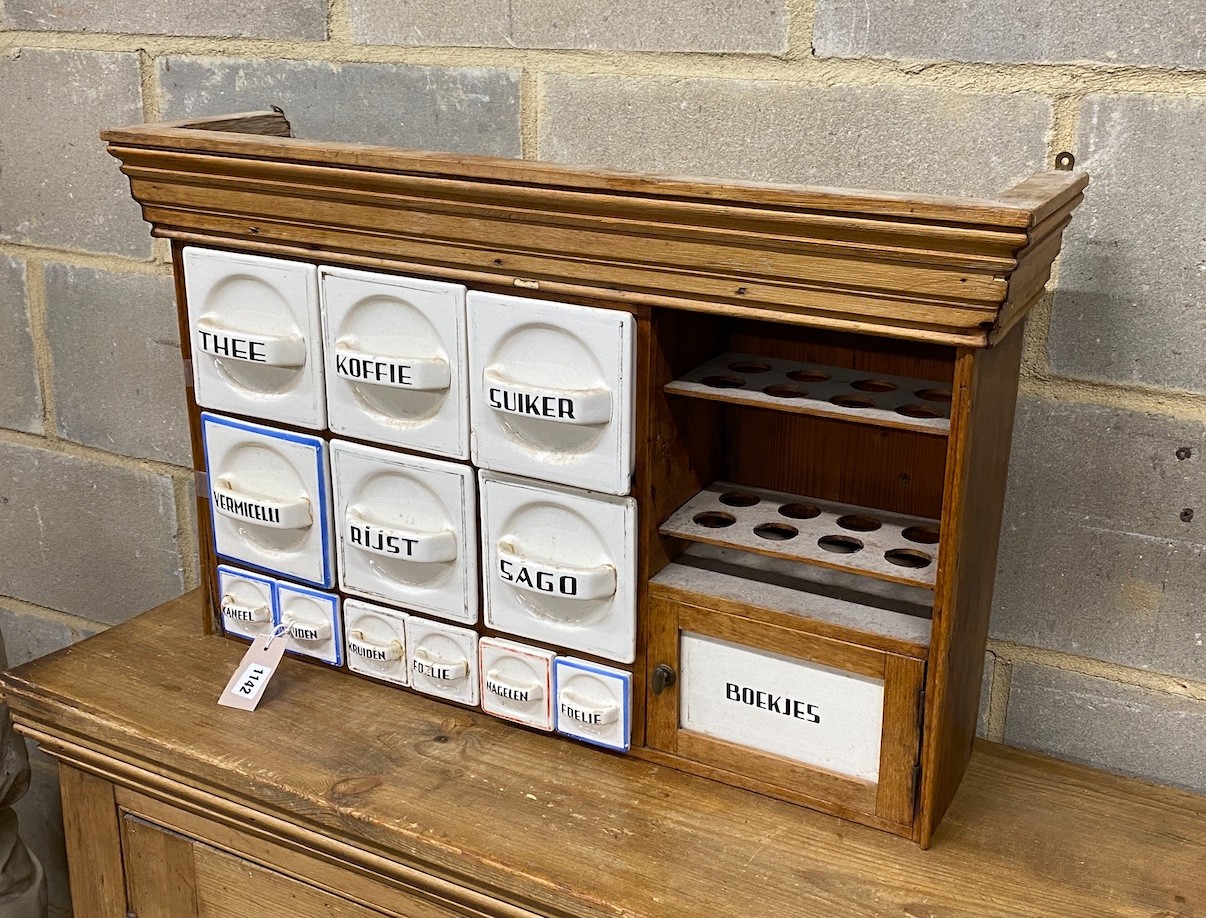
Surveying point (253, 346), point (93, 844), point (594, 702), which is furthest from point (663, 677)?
point (93, 844)

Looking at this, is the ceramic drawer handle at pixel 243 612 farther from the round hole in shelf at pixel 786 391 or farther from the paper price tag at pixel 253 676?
the round hole in shelf at pixel 786 391

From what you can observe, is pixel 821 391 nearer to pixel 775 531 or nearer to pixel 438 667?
pixel 775 531

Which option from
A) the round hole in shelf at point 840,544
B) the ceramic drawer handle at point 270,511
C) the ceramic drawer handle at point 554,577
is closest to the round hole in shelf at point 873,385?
the round hole in shelf at point 840,544

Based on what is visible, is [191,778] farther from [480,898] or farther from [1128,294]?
[1128,294]

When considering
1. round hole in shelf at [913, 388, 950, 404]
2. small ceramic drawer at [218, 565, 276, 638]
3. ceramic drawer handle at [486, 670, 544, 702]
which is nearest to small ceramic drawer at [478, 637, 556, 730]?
ceramic drawer handle at [486, 670, 544, 702]

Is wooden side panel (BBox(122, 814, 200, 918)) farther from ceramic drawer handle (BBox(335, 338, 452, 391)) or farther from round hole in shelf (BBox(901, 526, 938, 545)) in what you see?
round hole in shelf (BBox(901, 526, 938, 545))

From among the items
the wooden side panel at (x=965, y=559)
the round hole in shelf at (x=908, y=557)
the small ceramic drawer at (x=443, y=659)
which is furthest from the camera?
the small ceramic drawer at (x=443, y=659)

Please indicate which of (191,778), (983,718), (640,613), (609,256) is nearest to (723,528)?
(640,613)

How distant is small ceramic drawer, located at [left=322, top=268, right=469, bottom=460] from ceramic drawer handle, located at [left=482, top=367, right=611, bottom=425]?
34 millimetres

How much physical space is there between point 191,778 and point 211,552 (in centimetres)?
20

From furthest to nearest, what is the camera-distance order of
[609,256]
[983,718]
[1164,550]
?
[983,718] → [1164,550] → [609,256]

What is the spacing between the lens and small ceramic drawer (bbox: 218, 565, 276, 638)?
1.03 m

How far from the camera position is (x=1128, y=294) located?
0.88 m

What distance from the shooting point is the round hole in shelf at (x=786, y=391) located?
826 millimetres
